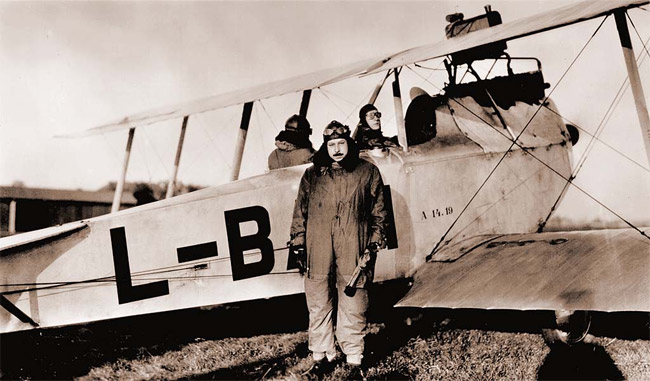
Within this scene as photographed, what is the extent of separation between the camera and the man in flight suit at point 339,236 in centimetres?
374

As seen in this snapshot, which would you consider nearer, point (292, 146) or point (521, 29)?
point (521, 29)

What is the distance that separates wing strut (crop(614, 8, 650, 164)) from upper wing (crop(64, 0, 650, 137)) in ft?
0.38

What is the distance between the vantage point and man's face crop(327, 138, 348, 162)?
150 inches

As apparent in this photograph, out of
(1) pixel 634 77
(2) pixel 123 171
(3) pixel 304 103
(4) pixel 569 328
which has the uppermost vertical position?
(3) pixel 304 103

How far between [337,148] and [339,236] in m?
0.61

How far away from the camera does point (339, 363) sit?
→ 12.7ft

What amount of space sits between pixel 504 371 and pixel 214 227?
236 centimetres


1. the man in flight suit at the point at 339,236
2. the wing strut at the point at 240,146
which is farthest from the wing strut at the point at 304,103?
the man in flight suit at the point at 339,236

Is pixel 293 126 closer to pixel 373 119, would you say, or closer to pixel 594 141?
pixel 373 119

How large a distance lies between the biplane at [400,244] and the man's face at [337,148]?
69 cm

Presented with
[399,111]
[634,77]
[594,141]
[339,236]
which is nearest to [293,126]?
[399,111]

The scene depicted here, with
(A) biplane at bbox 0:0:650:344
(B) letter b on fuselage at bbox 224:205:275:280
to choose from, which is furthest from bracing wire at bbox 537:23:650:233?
(B) letter b on fuselage at bbox 224:205:275:280

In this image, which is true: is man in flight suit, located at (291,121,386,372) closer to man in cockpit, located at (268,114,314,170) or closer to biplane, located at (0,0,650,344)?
biplane, located at (0,0,650,344)

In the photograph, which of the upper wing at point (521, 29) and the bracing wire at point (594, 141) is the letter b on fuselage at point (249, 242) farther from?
the bracing wire at point (594, 141)
